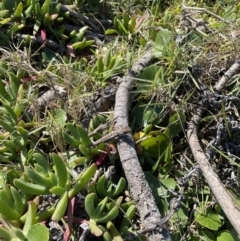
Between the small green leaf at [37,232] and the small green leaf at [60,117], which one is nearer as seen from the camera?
the small green leaf at [37,232]

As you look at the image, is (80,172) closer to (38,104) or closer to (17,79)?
(38,104)

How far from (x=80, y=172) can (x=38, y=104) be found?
0.34 meters

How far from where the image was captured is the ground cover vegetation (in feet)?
4.54

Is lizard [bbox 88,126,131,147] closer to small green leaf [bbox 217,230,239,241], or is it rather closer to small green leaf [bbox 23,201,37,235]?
small green leaf [bbox 23,201,37,235]

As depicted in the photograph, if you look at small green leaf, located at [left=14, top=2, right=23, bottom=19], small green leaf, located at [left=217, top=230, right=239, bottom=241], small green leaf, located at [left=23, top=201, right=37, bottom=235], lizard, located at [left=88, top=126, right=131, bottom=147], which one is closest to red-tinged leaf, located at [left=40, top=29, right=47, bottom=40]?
small green leaf, located at [left=14, top=2, right=23, bottom=19]

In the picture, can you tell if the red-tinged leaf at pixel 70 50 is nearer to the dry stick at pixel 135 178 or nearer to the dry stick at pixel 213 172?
the dry stick at pixel 135 178

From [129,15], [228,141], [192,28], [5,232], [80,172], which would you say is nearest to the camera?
[5,232]

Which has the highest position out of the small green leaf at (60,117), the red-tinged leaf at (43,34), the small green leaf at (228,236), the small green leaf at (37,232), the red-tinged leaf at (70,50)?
the red-tinged leaf at (43,34)

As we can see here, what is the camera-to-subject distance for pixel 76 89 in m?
1.68

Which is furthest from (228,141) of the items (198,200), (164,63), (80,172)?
(80,172)

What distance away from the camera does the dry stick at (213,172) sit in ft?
4.57

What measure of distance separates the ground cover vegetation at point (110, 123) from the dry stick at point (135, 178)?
0.07 feet

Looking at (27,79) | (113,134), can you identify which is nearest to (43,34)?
(27,79)

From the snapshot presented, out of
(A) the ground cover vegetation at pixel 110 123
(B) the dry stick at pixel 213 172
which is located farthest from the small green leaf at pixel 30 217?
(B) the dry stick at pixel 213 172
